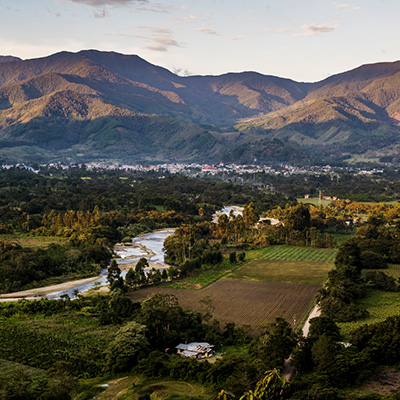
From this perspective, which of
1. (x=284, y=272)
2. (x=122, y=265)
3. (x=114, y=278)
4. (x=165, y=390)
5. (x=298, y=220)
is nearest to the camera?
(x=165, y=390)

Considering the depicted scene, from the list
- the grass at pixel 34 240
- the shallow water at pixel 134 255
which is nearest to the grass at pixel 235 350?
the shallow water at pixel 134 255

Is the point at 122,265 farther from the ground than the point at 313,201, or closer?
closer

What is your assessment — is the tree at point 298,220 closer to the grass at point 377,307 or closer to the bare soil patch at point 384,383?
the grass at point 377,307

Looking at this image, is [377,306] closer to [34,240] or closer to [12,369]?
[12,369]

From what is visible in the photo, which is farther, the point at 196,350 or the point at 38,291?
the point at 38,291

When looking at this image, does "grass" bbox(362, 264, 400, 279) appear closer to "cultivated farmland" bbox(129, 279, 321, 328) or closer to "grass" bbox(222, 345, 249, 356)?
"cultivated farmland" bbox(129, 279, 321, 328)

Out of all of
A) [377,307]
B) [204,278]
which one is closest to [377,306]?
[377,307]

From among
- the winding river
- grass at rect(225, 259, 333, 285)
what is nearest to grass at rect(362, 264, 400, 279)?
grass at rect(225, 259, 333, 285)
